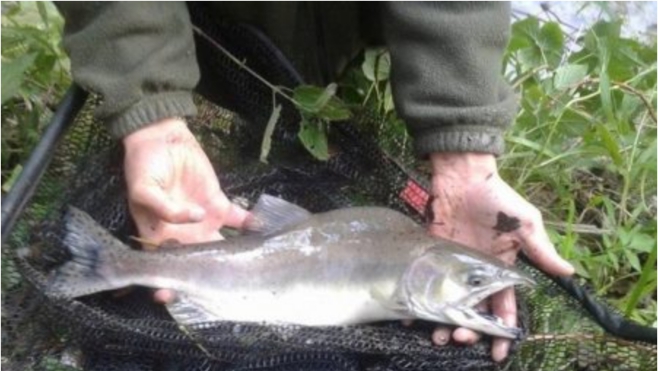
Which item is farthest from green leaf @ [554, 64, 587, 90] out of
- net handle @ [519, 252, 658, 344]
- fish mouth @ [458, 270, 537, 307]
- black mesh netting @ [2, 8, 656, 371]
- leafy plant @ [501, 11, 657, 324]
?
fish mouth @ [458, 270, 537, 307]

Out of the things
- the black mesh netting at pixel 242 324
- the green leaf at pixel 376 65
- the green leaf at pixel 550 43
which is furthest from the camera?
the green leaf at pixel 550 43

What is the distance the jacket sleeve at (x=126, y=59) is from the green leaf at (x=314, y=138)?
178mm

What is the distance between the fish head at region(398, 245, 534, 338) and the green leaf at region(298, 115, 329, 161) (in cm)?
29

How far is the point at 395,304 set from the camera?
4.43 feet

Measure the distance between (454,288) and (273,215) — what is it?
246mm

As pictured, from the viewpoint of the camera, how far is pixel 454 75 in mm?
1523

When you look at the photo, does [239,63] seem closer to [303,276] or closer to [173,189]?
[173,189]

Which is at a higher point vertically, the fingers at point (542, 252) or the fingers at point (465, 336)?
the fingers at point (542, 252)

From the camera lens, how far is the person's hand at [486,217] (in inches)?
56.2

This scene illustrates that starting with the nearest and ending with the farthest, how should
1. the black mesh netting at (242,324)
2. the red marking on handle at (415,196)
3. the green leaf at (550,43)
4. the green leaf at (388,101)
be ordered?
the black mesh netting at (242,324) → the red marking on handle at (415,196) → the green leaf at (388,101) → the green leaf at (550,43)

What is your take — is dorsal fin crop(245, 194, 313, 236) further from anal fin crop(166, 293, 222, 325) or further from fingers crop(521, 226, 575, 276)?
fingers crop(521, 226, 575, 276)

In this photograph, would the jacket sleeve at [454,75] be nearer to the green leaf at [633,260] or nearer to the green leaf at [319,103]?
the green leaf at [319,103]

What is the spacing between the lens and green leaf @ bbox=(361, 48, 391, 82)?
1.83 meters

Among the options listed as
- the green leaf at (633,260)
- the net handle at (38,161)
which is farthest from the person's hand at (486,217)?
the net handle at (38,161)
